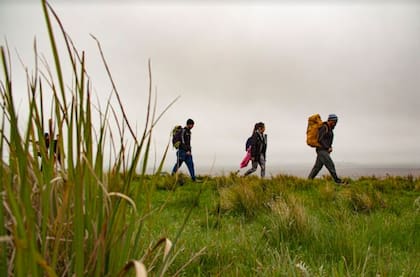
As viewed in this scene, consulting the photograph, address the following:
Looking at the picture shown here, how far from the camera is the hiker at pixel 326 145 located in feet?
36.3

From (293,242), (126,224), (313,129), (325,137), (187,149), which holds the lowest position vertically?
(293,242)

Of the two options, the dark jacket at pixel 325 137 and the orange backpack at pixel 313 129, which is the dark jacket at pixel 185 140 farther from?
the dark jacket at pixel 325 137

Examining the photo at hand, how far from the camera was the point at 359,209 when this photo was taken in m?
6.11

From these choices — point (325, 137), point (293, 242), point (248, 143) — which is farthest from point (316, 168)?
point (293, 242)

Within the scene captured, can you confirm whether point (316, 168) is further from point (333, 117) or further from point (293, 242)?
point (293, 242)

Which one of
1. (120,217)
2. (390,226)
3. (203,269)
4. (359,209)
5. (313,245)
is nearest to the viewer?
(120,217)

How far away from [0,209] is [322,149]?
35.7 ft

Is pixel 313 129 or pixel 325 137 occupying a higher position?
pixel 313 129

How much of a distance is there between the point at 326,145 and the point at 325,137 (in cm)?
23

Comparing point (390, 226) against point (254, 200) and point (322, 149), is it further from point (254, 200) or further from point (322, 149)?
point (322, 149)

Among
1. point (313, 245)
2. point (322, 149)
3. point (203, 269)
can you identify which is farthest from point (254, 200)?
point (322, 149)

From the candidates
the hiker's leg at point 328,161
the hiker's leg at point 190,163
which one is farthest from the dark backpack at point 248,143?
the hiker's leg at point 328,161

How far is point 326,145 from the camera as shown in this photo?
36.6 ft

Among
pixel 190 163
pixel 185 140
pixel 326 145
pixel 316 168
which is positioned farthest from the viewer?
pixel 190 163
